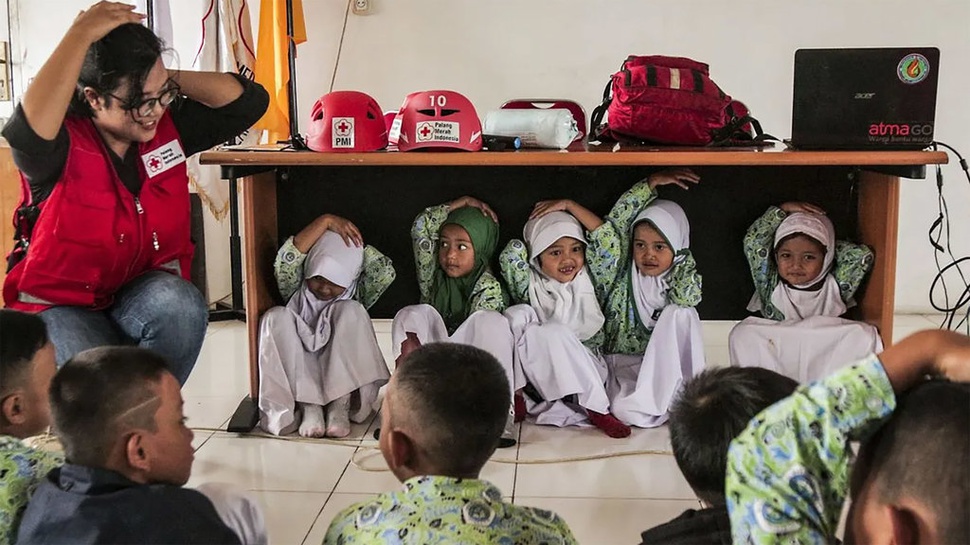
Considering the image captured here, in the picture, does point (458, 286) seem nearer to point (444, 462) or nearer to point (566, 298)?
point (566, 298)

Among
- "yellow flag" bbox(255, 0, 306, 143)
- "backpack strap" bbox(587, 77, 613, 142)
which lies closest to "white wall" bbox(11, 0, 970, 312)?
"yellow flag" bbox(255, 0, 306, 143)

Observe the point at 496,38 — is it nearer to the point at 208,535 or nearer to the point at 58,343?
the point at 58,343

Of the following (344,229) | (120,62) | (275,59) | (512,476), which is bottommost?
(512,476)

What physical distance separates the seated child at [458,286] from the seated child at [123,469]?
51.5 inches

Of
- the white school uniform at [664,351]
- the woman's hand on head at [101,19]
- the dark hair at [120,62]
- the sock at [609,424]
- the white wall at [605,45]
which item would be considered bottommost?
the sock at [609,424]

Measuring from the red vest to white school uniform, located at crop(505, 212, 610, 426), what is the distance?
1047 millimetres

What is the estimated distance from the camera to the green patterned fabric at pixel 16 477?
1.30m

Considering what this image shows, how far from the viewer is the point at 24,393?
1511 mm

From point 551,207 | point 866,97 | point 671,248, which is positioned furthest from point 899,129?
point 551,207

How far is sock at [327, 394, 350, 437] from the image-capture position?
265 cm

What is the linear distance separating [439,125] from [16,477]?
1475 mm

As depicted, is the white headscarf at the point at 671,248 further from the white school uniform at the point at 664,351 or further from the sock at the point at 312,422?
the sock at the point at 312,422

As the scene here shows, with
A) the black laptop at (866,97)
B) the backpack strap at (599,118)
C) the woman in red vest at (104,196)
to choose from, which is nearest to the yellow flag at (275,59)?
the backpack strap at (599,118)

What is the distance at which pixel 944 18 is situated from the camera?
13.1ft
